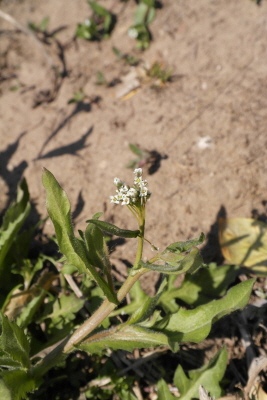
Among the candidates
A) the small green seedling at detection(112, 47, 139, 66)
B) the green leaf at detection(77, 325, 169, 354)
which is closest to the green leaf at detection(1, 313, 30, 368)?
the green leaf at detection(77, 325, 169, 354)

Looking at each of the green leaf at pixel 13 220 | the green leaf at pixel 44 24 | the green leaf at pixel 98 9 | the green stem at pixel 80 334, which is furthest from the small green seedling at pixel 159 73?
the green stem at pixel 80 334

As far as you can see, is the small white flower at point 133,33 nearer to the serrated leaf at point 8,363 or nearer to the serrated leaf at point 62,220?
the serrated leaf at point 62,220

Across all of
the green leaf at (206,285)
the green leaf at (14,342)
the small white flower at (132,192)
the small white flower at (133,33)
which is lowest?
the green leaf at (206,285)

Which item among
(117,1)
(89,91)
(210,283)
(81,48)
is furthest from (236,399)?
(117,1)

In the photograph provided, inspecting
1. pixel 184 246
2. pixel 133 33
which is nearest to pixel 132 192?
pixel 184 246

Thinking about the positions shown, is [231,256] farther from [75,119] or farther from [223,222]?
[75,119]

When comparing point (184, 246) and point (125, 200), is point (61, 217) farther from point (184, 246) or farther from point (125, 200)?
point (184, 246)

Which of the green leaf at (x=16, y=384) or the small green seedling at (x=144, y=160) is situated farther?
the small green seedling at (x=144, y=160)
